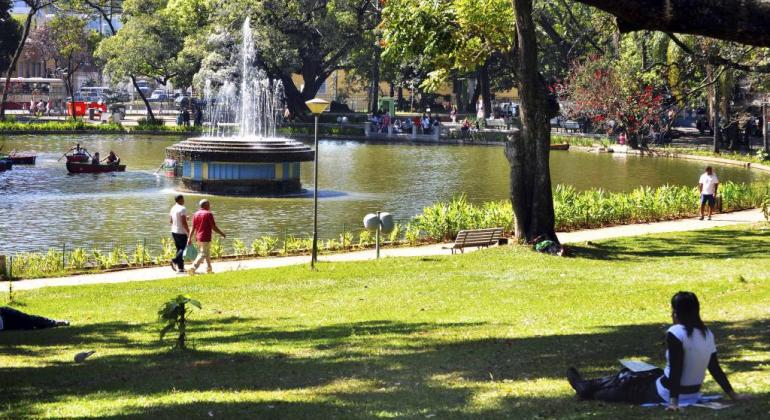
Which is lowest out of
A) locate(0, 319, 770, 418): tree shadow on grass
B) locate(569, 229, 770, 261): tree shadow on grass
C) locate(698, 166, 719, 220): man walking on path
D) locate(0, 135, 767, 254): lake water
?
locate(0, 135, 767, 254): lake water

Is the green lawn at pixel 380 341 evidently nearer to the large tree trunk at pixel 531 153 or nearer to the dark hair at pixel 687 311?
the dark hair at pixel 687 311

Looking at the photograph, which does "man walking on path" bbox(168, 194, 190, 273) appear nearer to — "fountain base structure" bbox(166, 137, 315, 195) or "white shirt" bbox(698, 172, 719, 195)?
"fountain base structure" bbox(166, 137, 315, 195)

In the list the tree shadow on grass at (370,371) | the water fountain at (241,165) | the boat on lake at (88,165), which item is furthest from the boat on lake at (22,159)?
the tree shadow on grass at (370,371)

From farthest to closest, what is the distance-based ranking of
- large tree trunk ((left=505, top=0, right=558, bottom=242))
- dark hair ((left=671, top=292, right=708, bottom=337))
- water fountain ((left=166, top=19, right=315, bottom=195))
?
water fountain ((left=166, top=19, right=315, bottom=195)) < large tree trunk ((left=505, top=0, right=558, bottom=242)) < dark hair ((left=671, top=292, right=708, bottom=337))

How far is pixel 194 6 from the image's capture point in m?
71.4

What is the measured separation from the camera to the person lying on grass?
29.0ft

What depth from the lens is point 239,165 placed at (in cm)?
3612

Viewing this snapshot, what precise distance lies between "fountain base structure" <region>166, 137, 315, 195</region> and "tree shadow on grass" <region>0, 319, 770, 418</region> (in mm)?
22554

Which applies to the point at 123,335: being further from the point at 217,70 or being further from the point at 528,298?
the point at 217,70

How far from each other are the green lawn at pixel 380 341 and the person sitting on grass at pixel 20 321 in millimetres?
187

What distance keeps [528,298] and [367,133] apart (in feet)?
175

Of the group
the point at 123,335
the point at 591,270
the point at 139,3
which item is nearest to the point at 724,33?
the point at 123,335

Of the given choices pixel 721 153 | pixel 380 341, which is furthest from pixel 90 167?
pixel 380 341

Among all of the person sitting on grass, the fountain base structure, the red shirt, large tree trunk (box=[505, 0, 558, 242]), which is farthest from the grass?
the person sitting on grass
